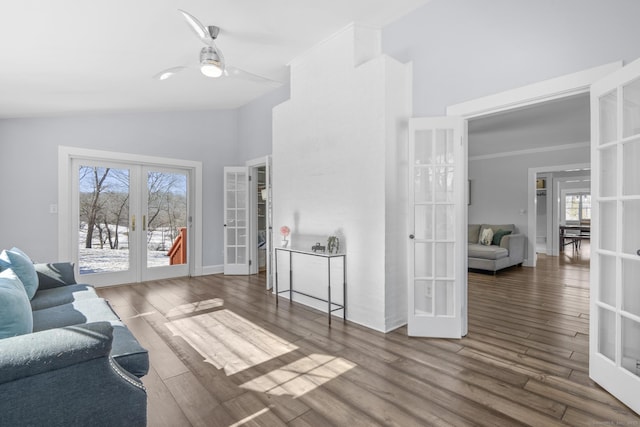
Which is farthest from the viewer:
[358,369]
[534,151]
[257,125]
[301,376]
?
[534,151]

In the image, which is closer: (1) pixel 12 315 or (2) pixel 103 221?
(1) pixel 12 315

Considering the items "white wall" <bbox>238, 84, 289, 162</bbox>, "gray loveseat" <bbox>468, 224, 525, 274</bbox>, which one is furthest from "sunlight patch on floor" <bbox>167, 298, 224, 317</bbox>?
"gray loveseat" <bbox>468, 224, 525, 274</bbox>

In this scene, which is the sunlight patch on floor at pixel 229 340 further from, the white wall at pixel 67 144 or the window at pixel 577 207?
the window at pixel 577 207

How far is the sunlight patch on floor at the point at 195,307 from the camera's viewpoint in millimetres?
3650

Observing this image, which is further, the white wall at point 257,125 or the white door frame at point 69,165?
the white wall at point 257,125

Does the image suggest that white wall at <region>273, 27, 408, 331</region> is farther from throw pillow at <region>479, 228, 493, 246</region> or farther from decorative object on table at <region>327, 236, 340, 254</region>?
throw pillow at <region>479, 228, 493, 246</region>

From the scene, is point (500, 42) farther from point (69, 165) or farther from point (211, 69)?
point (69, 165)

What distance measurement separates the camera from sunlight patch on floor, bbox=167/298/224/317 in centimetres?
365

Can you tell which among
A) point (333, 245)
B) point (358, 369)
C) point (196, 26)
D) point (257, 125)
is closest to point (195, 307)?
point (333, 245)

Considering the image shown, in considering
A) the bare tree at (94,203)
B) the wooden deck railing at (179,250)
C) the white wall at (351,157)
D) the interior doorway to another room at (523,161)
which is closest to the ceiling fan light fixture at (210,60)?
the white wall at (351,157)

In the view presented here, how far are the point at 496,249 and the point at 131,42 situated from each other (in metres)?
6.27

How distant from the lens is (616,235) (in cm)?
197

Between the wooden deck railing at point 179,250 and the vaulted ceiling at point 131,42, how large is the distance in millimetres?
2253

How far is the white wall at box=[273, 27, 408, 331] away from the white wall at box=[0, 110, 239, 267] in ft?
7.15
